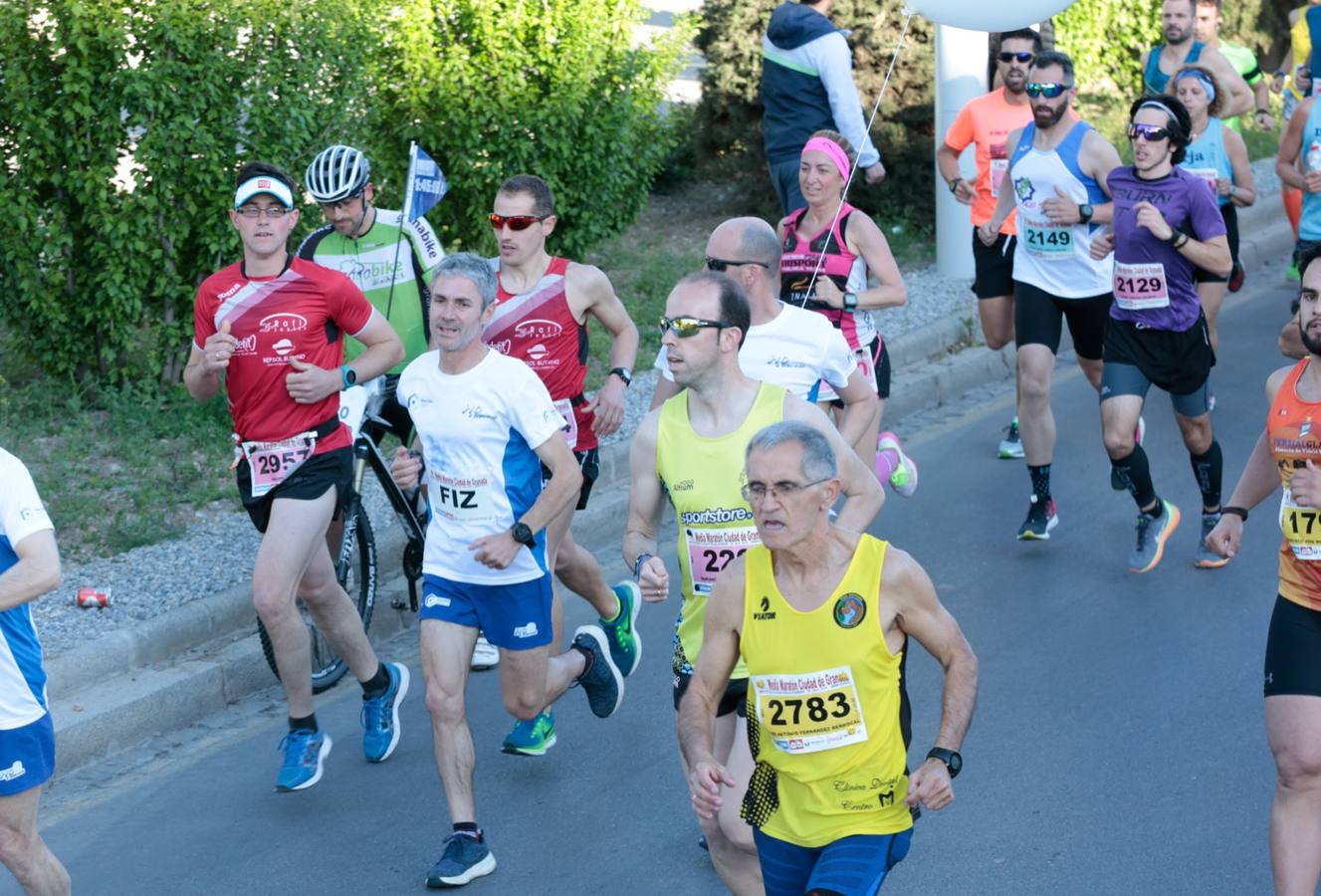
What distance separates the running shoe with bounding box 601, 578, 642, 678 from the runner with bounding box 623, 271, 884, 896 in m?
2.02

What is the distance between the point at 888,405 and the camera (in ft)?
37.0

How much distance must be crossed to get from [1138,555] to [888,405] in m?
3.10

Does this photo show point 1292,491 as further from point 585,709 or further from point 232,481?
point 232,481

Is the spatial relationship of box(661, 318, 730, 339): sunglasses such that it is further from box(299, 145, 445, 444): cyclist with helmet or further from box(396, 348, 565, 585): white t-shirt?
box(299, 145, 445, 444): cyclist with helmet

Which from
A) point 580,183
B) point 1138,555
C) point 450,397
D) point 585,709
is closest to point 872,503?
point 450,397

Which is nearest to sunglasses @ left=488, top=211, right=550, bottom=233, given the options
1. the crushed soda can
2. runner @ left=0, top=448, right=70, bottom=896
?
the crushed soda can

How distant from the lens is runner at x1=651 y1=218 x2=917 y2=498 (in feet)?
20.7

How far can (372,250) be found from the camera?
7.67 meters

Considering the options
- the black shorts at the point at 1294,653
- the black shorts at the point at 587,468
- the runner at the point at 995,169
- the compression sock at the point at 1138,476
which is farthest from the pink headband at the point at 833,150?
the black shorts at the point at 1294,653

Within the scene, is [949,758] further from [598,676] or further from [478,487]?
[598,676]

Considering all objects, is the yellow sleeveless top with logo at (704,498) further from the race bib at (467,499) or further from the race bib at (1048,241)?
the race bib at (1048,241)

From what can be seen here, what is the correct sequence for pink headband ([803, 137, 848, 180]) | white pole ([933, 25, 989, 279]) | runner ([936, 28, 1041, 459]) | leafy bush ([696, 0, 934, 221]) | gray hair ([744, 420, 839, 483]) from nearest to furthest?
gray hair ([744, 420, 839, 483]), pink headband ([803, 137, 848, 180]), runner ([936, 28, 1041, 459]), white pole ([933, 25, 989, 279]), leafy bush ([696, 0, 934, 221])

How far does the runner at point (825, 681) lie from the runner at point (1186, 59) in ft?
26.7

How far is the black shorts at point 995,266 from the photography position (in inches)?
376
